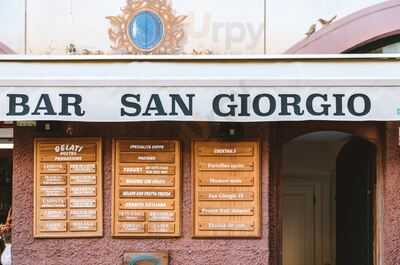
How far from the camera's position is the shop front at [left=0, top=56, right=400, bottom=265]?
6.89m

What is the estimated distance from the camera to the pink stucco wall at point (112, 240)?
752 cm

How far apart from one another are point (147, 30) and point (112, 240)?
2369mm

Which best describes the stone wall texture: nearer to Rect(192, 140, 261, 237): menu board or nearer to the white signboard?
Rect(192, 140, 261, 237): menu board

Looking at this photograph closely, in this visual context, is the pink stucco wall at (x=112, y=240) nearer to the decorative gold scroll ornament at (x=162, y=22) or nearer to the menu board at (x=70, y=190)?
the menu board at (x=70, y=190)

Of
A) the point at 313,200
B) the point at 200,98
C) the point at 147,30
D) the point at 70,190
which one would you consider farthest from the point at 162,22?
the point at 313,200

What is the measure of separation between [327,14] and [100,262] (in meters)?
3.72

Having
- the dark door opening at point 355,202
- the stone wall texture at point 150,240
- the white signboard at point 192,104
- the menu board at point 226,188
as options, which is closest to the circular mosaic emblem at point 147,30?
the stone wall texture at point 150,240

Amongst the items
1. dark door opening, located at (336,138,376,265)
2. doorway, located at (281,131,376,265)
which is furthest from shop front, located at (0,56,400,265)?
doorway, located at (281,131,376,265)

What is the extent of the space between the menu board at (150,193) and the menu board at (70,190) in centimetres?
22

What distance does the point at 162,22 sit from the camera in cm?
798

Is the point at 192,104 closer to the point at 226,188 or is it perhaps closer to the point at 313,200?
the point at 226,188

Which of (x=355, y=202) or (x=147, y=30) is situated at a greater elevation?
(x=147, y=30)

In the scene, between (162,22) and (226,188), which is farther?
(162,22)

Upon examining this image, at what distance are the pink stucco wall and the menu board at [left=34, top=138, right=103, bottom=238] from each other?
86mm
